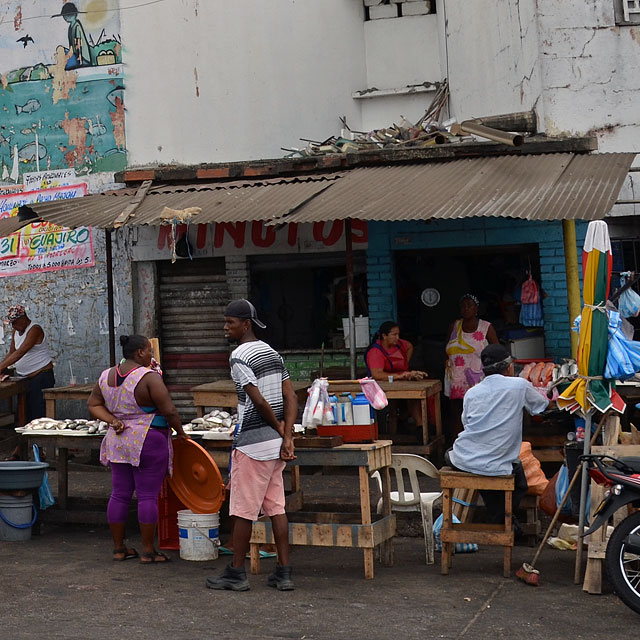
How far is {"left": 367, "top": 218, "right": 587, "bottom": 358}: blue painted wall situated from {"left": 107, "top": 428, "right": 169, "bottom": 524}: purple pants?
16.1ft

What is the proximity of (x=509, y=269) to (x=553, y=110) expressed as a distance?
195cm

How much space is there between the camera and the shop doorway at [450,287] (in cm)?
1203

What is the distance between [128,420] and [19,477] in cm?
142

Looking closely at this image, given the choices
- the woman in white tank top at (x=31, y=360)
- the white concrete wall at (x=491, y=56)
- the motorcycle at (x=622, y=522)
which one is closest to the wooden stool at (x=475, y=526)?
the motorcycle at (x=622, y=522)

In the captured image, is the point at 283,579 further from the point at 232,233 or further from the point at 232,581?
the point at 232,233

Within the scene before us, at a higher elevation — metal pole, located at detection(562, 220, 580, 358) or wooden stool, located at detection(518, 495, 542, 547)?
metal pole, located at detection(562, 220, 580, 358)

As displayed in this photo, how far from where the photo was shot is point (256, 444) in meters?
6.56

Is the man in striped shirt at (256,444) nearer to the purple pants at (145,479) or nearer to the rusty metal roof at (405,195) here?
the purple pants at (145,479)

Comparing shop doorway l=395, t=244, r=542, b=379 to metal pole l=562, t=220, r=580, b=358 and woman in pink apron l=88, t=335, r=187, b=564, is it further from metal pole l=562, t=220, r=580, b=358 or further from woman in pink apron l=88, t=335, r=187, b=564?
woman in pink apron l=88, t=335, r=187, b=564

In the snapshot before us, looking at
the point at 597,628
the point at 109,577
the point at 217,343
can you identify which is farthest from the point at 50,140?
the point at 597,628

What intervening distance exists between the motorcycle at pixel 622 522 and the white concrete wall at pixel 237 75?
8.18 m

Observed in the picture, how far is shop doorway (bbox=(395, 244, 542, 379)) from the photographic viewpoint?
12031 mm

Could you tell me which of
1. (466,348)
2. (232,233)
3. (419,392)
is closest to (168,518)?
(419,392)

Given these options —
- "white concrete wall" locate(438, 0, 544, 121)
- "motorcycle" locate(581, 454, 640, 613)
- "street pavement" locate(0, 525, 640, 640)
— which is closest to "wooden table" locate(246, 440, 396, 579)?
"street pavement" locate(0, 525, 640, 640)
